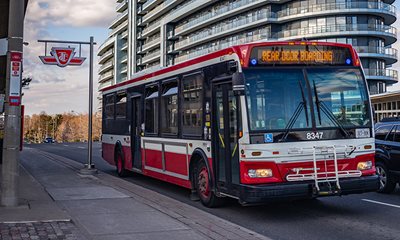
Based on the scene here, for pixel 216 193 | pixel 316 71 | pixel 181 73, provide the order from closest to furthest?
1. pixel 316 71
2. pixel 216 193
3. pixel 181 73

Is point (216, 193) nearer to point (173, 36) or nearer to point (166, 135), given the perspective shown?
point (166, 135)

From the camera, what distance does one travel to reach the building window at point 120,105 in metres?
15.7

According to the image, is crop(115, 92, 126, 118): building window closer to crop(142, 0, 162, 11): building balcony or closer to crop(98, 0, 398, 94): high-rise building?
crop(98, 0, 398, 94): high-rise building

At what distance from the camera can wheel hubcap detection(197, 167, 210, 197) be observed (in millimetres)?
9937

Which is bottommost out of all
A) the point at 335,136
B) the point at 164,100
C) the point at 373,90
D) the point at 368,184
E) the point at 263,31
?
the point at 368,184

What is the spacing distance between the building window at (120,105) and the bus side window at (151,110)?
232 centimetres

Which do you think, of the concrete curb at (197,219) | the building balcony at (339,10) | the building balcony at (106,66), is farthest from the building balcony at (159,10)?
the concrete curb at (197,219)

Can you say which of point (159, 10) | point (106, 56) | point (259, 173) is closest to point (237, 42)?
point (159, 10)

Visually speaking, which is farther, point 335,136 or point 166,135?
point 166,135

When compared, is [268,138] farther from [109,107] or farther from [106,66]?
[106,66]

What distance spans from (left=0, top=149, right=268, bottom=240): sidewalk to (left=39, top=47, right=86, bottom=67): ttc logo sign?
7690 mm

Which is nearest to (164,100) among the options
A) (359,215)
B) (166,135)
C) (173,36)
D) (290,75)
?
(166,135)

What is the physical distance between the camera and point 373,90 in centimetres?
6519

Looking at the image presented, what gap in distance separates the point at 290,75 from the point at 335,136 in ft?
4.51
